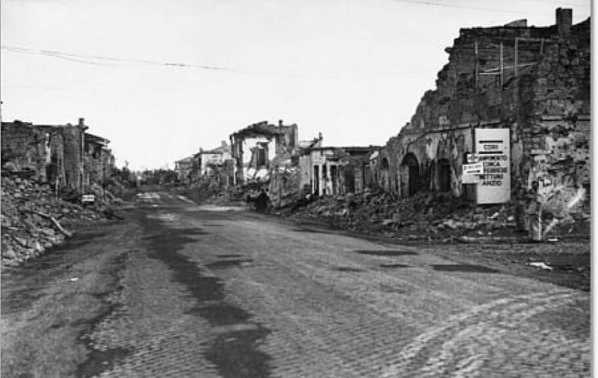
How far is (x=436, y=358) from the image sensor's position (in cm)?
475

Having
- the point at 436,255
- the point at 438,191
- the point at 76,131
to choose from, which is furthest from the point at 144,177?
the point at 436,255

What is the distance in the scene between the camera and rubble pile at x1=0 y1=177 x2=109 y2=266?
11734 millimetres

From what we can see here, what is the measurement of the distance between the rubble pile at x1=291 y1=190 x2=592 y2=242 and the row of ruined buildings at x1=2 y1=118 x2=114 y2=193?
12884 millimetres

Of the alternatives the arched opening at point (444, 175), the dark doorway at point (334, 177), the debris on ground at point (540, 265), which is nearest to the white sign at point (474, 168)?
the arched opening at point (444, 175)

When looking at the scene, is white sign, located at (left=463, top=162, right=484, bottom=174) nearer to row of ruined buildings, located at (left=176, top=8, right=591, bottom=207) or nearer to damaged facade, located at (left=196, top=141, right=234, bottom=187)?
row of ruined buildings, located at (left=176, top=8, right=591, bottom=207)

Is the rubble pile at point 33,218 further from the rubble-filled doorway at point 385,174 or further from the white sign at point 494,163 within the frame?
the rubble-filled doorway at point 385,174

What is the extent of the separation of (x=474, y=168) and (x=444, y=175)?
4.30 meters

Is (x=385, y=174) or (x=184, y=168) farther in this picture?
(x=184, y=168)

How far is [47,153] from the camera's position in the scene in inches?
1223

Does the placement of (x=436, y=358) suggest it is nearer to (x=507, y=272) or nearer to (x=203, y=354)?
(x=203, y=354)

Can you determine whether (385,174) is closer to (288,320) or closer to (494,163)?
(494,163)

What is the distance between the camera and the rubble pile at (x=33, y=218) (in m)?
11.7

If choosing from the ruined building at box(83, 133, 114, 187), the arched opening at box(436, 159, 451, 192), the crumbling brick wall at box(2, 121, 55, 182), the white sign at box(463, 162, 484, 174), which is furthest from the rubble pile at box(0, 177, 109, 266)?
the ruined building at box(83, 133, 114, 187)

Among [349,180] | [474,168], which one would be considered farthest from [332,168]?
[474,168]
